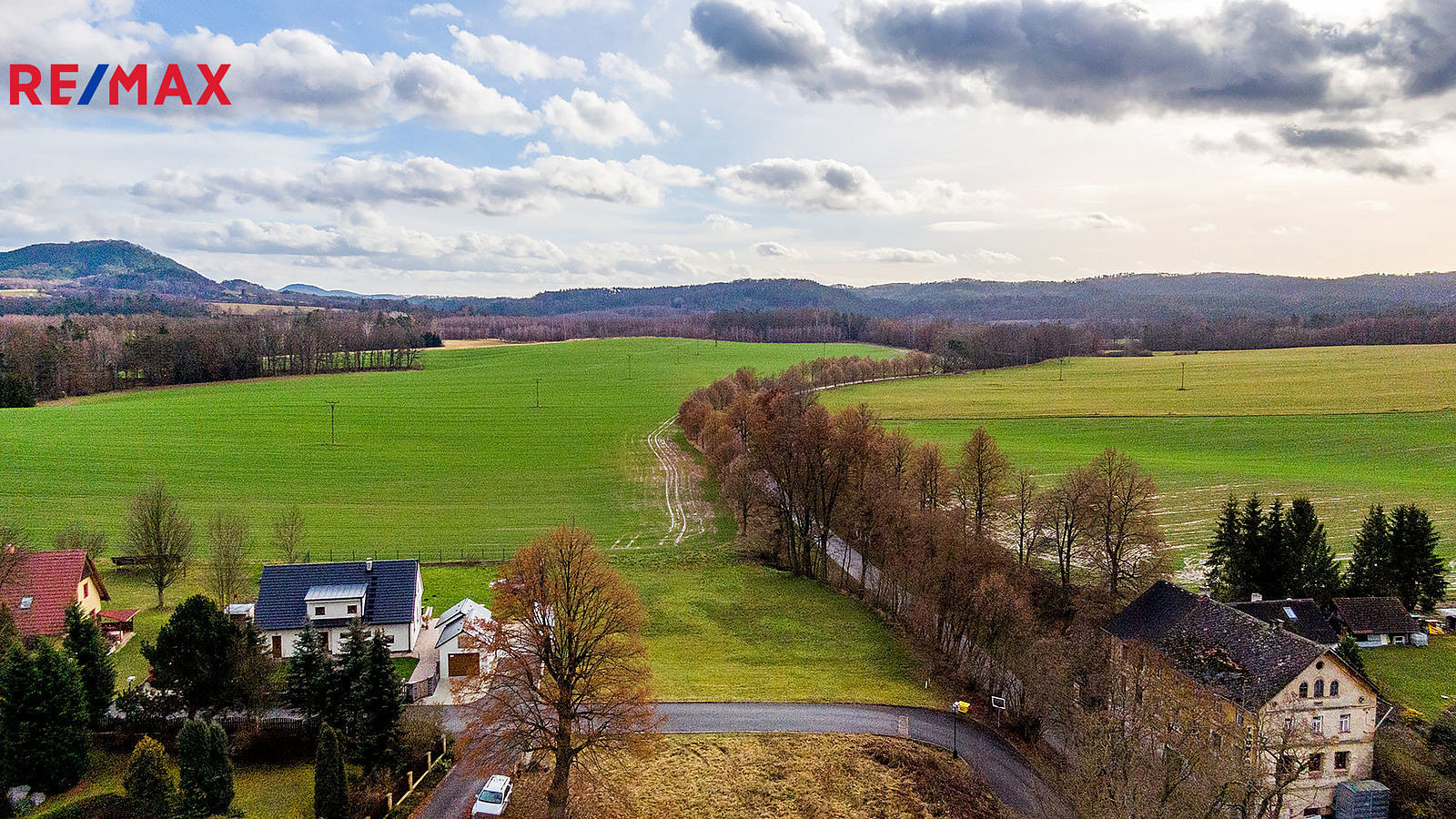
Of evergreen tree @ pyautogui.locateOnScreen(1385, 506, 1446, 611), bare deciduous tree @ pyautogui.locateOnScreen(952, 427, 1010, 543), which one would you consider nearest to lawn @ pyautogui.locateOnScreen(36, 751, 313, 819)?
bare deciduous tree @ pyautogui.locateOnScreen(952, 427, 1010, 543)

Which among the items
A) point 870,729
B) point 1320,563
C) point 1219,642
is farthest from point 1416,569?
point 870,729

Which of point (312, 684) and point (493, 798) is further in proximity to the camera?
point (312, 684)

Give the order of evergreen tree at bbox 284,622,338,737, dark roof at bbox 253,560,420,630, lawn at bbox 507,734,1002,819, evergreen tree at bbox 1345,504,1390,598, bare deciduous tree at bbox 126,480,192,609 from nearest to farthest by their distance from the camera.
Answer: lawn at bbox 507,734,1002,819 → evergreen tree at bbox 284,622,338,737 → dark roof at bbox 253,560,420,630 → evergreen tree at bbox 1345,504,1390,598 → bare deciduous tree at bbox 126,480,192,609

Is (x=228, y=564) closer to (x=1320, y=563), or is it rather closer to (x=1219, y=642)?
(x=1219, y=642)

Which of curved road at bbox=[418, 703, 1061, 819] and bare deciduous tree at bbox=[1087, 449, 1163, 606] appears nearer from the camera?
curved road at bbox=[418, 703, 1061, 819]

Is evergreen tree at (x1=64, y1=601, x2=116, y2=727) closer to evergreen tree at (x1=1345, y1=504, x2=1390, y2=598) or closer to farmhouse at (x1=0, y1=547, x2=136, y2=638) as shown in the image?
farmhouse at (x1=0, y1=547, x2=136, y2=638)

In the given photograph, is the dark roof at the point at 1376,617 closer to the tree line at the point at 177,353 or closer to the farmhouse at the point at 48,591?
the farmhouse at the point at 48,591

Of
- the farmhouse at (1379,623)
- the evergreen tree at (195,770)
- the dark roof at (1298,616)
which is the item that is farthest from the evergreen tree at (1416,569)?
the evergreen tree at (195,770)
